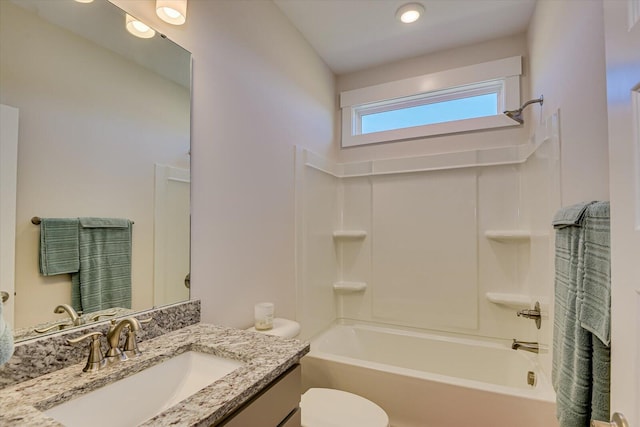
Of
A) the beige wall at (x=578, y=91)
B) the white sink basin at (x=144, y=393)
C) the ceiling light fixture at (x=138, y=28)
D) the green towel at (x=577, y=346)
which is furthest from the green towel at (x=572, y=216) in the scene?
the ceiling light fixture at (x=138, y=28)

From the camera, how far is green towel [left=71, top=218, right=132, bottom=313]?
101 centimetres

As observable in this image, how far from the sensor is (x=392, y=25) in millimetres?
2143

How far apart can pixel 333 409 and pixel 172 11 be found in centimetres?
195

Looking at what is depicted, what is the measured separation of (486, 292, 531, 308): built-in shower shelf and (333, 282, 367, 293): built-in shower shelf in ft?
3.17

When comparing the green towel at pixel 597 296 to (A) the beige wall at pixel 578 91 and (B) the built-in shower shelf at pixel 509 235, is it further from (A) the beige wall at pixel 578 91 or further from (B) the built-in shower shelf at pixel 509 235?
(B) the built-in shower shelf at pixel 509 235

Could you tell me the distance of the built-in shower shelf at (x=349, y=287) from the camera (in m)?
2.67

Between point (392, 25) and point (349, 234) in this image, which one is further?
point (349, 234)

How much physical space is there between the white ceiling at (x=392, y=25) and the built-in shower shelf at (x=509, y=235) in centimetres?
146

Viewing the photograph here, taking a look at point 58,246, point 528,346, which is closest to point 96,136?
point 58,246

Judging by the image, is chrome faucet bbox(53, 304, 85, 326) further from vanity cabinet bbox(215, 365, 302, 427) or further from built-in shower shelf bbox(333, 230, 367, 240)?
built-in shower shelf bbox(333, 230, 367, 240)

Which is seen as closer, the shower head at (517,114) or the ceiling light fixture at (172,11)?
the ceiling light fixture at (172,11)

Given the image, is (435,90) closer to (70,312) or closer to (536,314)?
(536,314)

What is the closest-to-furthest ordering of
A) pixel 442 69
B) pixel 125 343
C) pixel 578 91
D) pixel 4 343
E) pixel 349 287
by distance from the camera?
pixel 4 343
pixel 125 343
pixel 578 91
pixel 442 69
pixel 349 287

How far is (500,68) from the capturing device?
7.53 feet
